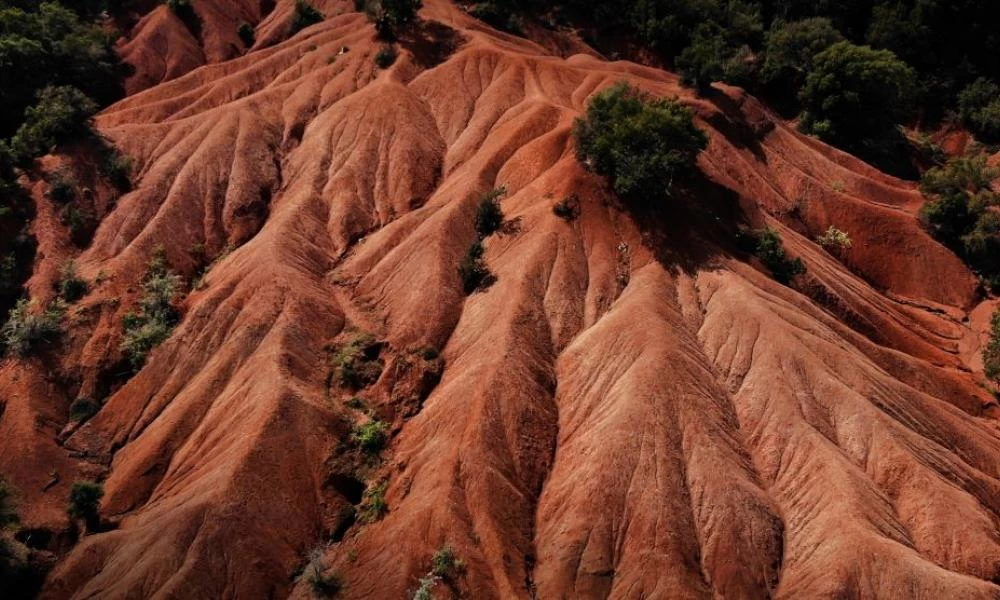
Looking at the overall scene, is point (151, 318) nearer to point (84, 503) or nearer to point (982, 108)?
point (84, 503)

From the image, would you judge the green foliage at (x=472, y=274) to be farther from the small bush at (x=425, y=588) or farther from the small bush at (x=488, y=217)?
the small bush at (x=425, y=588)

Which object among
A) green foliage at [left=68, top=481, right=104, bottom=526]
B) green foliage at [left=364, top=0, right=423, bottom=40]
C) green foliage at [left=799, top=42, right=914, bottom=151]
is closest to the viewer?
green foliage at [left=68, top=481, right=104, bottom=526]

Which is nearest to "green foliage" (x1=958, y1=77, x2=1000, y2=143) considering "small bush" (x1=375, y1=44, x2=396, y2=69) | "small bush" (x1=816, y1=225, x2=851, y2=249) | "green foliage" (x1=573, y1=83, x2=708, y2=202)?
"small bush" (x1=816, y1=225, x2=851, y2=249)

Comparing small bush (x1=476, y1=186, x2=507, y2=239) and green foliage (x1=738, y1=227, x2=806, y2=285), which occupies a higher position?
small bush (x1=476, y1=186, x2=507, y2=239)

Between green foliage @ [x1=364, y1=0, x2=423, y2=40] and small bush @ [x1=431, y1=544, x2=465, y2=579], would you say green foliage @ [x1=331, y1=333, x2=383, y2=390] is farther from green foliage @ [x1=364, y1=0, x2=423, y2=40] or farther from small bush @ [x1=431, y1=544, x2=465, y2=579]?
green foliage @ [x1=364, y1=0, x2=423, y2=40]

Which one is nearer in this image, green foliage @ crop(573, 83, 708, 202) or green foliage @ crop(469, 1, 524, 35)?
green foliage @ crop(573, 83, 708, 202)

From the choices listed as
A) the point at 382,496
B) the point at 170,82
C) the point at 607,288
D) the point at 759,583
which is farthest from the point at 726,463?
the point at 170,82

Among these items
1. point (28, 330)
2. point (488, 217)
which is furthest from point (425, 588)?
point (28, 330)
